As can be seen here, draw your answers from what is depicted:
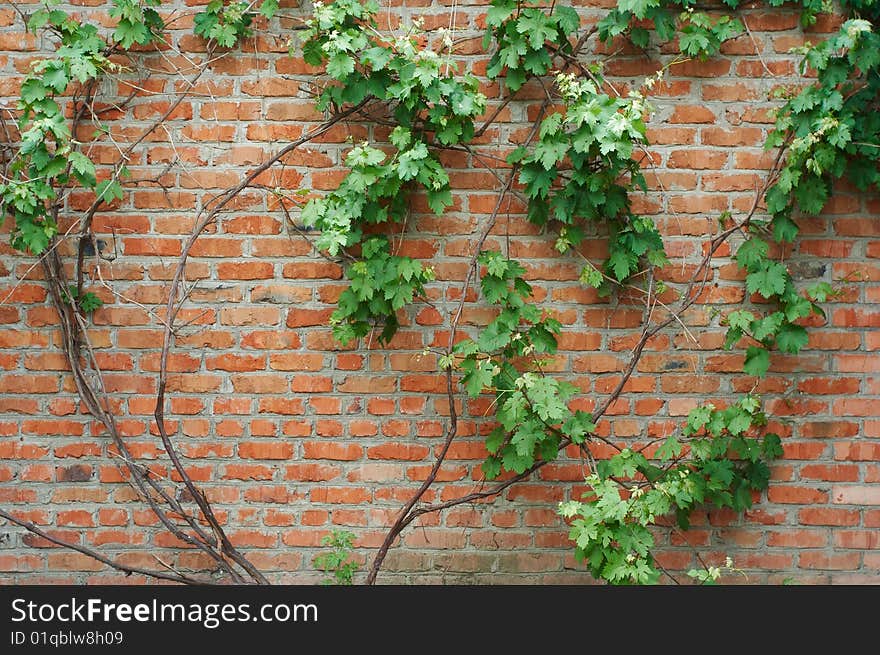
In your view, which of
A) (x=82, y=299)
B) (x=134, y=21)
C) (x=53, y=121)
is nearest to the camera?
(x=53, y=121)

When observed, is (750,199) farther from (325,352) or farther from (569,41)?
(325,352)

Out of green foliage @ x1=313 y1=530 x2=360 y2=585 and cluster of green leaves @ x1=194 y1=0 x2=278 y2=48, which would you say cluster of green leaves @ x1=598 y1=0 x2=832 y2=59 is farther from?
green foliage @ x1=313 y1=530 x2=360 y2=585

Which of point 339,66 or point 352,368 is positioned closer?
point 339,66

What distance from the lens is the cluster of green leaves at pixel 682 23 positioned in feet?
8.91

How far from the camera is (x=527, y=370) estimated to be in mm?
2854

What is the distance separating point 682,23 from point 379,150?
1.11 metres

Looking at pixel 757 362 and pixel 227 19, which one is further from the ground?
pixel 227 19

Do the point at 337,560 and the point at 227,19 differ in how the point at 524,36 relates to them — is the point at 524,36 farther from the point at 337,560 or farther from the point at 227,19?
the point at 337,560

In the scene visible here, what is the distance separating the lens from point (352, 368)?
114 inches

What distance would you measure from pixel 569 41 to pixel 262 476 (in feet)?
6.01

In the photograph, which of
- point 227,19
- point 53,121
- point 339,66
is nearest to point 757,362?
point 339,66

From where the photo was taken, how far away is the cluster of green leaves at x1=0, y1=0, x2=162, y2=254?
2.64 meters

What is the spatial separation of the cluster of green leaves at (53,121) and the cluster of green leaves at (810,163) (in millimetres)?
2142

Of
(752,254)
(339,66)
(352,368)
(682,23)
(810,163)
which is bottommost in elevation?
(352,368)
